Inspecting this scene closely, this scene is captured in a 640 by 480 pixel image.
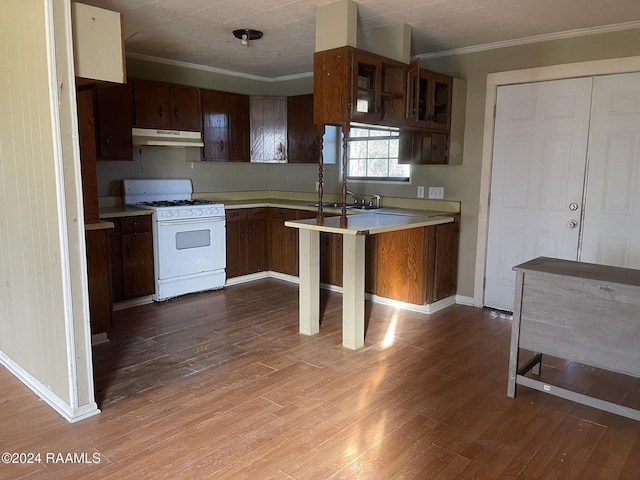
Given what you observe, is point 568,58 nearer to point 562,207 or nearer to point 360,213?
point 562,207

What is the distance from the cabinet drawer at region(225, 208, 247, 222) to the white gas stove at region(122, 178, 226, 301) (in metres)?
0.15

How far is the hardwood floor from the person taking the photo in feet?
7.13

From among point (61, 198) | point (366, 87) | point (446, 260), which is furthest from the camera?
point (446, 260)

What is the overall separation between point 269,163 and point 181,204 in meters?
1.55

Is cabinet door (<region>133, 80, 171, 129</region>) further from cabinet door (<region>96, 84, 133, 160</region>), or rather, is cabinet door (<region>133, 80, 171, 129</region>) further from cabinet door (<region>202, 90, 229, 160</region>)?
cabinet door (<region>202, 90, 229, 160</region>)

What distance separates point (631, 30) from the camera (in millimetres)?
3635

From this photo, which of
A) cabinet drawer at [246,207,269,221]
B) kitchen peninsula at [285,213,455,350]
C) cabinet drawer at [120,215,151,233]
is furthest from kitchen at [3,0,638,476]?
kitchen peninsula at [285,213,455,350]

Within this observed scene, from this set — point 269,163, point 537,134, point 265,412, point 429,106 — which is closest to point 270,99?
point 269,163

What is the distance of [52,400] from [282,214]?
10.5 ft

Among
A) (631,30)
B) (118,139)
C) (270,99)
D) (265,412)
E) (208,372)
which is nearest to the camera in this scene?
(265,412)

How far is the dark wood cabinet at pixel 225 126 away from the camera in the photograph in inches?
207

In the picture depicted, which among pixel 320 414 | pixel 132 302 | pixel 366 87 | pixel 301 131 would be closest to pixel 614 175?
pixel 366 87

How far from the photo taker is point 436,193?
4.75 metres

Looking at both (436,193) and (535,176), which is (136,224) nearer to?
(436,193)
